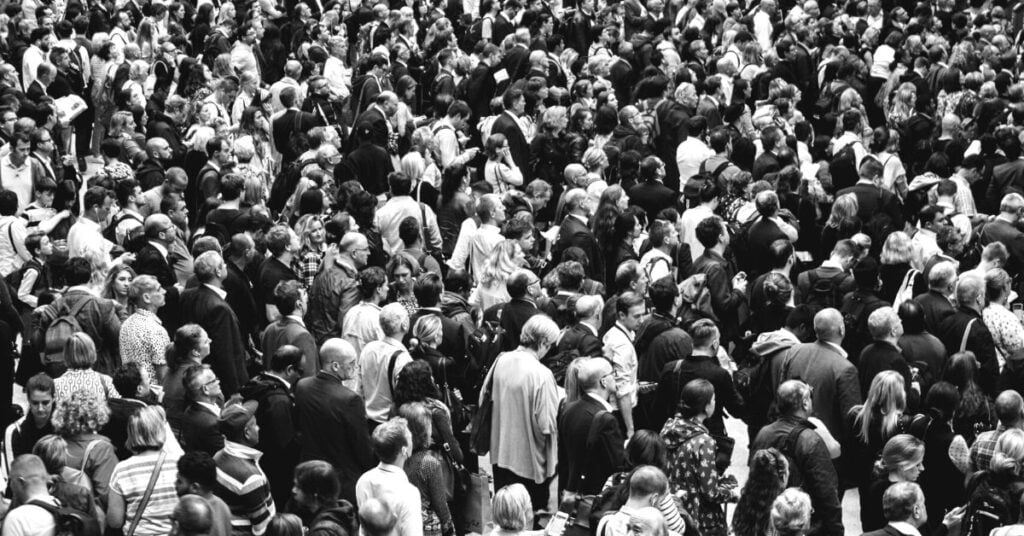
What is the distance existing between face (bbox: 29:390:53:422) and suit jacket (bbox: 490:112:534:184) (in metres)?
7.08

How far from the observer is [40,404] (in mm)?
8602

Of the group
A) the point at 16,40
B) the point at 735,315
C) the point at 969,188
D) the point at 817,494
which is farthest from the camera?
the point at 16,40

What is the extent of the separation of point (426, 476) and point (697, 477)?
1.52 metres

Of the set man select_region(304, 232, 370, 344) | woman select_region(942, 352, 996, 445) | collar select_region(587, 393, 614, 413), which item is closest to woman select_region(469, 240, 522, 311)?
man select_region(304, 232, 370, 344)

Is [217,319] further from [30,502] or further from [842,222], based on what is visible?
[842,222]

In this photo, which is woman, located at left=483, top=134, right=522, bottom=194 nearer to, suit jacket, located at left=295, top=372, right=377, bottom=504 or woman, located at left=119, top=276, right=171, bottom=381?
woman, located at left=119, top=276, right=171, bottom=381

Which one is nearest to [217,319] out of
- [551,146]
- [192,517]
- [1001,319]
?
[192,517]

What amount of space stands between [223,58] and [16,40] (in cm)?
433

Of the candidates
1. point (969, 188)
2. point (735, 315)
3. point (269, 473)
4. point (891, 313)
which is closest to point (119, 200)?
point (269, 473)

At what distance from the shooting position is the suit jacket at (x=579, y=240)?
11.9 m

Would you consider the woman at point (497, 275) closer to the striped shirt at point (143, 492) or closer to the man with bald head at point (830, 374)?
the man with bald head at point (830, 374)

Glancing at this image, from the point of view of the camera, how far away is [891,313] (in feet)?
30.9

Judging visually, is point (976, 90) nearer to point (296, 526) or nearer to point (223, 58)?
point (223, 58)

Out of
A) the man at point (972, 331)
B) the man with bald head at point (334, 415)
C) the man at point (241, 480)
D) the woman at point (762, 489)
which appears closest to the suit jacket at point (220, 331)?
the man with bald head at point (334, 415)
